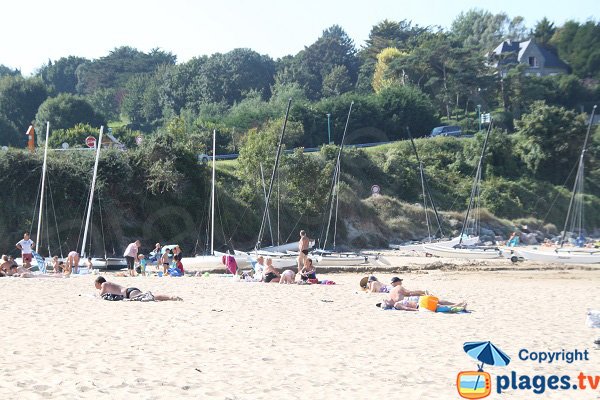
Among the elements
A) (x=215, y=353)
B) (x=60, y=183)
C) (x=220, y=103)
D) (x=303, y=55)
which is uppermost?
(x=303, y=55)

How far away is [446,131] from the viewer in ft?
226

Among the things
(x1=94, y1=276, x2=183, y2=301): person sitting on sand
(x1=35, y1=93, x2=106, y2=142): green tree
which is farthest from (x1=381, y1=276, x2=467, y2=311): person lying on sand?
(x1=35, y1=93, x2=106, y2=142): green tree

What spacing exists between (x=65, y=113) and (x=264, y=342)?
194 ft

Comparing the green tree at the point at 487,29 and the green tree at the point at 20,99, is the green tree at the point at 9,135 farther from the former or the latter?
the green tree at the point at 487,29

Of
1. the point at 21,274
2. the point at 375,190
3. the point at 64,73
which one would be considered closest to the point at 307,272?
the point at 21,274

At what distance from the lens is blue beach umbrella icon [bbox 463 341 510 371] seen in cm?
993

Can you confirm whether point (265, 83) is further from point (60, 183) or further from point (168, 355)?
point (168, 355)

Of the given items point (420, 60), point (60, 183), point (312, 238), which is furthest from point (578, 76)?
point (60, 183)

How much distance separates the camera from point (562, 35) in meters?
106

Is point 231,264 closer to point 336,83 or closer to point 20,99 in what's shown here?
point 20,99

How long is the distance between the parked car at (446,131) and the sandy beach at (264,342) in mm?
49374

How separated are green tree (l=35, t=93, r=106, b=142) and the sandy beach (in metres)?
50.2

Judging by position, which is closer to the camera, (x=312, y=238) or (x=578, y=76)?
(x=312, y=238)

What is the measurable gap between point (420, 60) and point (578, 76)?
81.1 feet
